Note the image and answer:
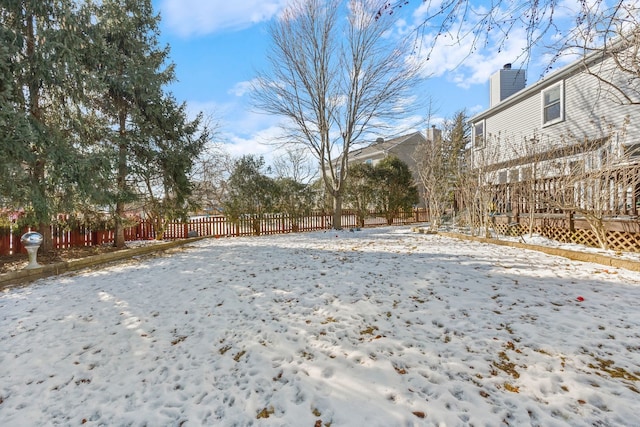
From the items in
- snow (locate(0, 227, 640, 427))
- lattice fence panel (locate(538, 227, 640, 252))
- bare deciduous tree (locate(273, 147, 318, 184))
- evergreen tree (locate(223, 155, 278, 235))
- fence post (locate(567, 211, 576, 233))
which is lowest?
snow (locate(0, 227, 640, 427))

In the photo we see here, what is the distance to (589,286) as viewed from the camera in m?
3.90

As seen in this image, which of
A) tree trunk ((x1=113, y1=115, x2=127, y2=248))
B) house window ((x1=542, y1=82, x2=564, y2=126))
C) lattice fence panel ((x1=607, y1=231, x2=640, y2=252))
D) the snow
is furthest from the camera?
house window ((x1=542, y1=82, x2=564, y2=126))

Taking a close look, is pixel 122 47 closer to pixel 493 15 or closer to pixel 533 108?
pixel 493 15

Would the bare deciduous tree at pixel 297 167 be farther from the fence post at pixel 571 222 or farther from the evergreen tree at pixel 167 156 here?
the fence post at pixel 571 222

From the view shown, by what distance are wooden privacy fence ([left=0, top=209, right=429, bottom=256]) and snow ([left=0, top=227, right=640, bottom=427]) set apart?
367 centimetres

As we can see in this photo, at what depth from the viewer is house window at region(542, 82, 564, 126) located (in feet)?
36.1

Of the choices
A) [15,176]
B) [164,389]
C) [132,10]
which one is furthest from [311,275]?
[132,10]

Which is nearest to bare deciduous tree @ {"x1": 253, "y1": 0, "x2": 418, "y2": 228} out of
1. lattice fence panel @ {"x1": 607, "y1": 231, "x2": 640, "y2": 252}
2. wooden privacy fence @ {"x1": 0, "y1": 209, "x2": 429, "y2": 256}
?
wooden privacy fence @ {"x1": 0, "y1": 209, "x2": 429, "y2": 256}

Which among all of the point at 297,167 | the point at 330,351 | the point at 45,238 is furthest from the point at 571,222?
the point at 297,167

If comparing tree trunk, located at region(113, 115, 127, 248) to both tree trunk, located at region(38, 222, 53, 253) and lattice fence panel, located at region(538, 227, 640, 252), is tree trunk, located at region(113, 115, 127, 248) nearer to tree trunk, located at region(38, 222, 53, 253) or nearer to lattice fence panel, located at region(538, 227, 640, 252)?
tree trunk, located at region(38, 222, 53, 253)

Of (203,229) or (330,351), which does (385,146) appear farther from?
(330,351)

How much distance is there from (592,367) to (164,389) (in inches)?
127

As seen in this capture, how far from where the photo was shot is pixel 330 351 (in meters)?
2.51

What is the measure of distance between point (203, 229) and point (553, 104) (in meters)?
15.6
